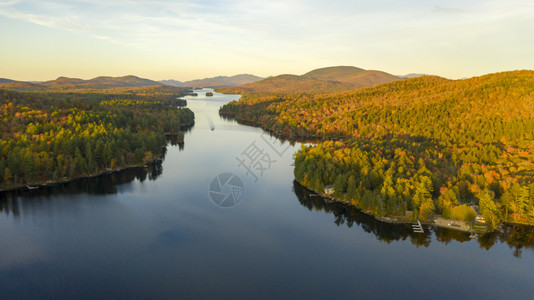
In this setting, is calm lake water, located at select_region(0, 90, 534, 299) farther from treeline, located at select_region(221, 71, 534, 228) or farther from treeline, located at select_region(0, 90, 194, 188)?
treeline, located at select_region(0, 90, 194, 188)

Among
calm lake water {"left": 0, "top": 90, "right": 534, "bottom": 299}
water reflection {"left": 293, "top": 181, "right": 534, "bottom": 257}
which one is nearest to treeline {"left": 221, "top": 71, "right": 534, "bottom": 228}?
water reflection {"left": 293, "top": 181, "right": 534, "bottom": 257}

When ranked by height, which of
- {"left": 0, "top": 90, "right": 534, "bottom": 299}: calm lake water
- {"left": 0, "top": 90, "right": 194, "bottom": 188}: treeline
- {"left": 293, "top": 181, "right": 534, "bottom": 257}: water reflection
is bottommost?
{"left": 0, "top": 90, "right": 534, "bottom": 299}: calm lake water

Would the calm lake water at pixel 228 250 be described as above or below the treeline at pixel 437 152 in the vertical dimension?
below

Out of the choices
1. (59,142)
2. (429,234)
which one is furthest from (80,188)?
(429,234)

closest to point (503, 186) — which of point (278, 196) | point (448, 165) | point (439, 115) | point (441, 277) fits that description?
point (448, 165)

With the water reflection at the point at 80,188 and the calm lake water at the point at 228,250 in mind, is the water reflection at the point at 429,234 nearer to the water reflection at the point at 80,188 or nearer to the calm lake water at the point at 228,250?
the calm lake water at the point at 228,250

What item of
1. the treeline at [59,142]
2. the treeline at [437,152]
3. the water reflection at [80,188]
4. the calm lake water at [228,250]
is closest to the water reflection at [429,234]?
the calm lake water at [228,250]

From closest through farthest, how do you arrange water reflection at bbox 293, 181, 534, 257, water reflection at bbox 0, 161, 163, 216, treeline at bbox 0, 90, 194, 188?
water reflection at bbox 293, 181, 534, 257
water reflection at bbox 0, 161, 163, 216
treeline at bbox 0, 90, 194, 188
